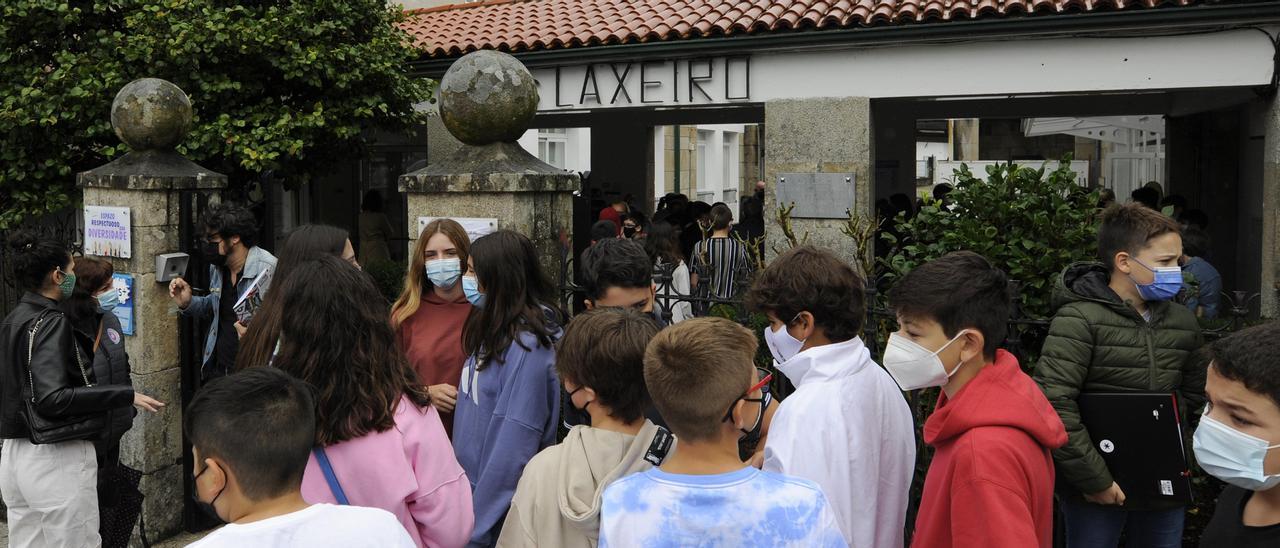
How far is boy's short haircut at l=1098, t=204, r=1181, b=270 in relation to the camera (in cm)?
364

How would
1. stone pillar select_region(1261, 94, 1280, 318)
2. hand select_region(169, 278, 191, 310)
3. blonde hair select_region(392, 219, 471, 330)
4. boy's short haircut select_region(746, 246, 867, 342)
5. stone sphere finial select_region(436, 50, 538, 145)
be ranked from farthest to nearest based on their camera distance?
stone pillar select_region(1261, 94, 1280, 318), hand select_region(169, 278, 191, 310), stone sphere finial select_region(436, 50, 538, 145), blonde hair select_region(392, 219, 471, 330), boy's short haircut select_region(746, 246, 867, 342)

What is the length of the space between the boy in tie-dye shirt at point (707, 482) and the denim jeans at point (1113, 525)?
6.29 ft

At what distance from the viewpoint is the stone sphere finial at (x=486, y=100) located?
521 centimetres

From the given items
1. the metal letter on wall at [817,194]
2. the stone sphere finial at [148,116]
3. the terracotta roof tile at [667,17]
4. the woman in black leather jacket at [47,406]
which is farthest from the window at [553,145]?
the woman in black leather jacket at [47,406]

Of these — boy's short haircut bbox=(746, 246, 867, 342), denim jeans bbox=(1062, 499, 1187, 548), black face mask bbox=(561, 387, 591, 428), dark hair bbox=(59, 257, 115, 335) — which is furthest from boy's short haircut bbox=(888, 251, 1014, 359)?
dark hair bbox=(59, 257, 115, 335)

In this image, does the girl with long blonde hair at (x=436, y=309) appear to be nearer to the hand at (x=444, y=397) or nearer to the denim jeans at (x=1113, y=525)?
the hand at (x=444, y=397)

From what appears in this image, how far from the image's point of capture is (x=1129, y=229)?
3.68 meters

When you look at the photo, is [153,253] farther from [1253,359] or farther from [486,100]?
[1253,359]

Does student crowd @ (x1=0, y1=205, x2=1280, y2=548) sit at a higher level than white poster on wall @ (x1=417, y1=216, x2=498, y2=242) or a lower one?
Result: lower

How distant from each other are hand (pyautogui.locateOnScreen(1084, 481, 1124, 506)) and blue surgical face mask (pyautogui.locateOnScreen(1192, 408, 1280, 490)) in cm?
116

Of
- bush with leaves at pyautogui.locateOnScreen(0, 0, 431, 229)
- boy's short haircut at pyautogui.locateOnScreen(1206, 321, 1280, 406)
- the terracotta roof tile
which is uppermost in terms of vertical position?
the terracotta roof tile

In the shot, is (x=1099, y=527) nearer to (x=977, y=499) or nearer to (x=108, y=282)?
(x=977, y=499)

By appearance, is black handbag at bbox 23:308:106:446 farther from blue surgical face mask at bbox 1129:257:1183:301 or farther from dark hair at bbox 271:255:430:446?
blue surgical face mask at bbox 1129:257:1183:301

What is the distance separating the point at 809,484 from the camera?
2211mm
